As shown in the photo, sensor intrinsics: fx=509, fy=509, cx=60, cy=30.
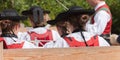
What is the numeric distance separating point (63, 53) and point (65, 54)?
0.02 meters

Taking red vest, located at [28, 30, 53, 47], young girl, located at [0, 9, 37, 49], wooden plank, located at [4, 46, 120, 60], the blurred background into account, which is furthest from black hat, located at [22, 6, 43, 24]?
the blurred background

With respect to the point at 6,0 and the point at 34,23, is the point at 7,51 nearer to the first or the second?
the point at 34,23

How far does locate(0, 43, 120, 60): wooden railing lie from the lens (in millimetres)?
3023

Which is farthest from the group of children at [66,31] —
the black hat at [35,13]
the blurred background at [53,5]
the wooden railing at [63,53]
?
the blurred background at [53,5]

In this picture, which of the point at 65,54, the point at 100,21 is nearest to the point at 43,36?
the point at 100,21

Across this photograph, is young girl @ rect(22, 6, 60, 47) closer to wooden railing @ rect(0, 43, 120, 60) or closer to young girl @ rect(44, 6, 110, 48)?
young girl @ rect(44, 6, 110, 48)

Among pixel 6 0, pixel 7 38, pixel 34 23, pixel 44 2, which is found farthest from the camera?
pixel 44 2

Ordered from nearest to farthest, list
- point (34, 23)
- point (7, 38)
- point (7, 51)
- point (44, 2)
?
1. point (7, 51)
2. point (7, 38)
3. point (34, 23)
4. point (44, 2)

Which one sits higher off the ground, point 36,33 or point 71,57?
point 71,57

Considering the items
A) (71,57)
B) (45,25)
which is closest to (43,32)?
(45,25)

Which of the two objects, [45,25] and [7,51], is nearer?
[7,51]

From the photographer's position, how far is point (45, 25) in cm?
573

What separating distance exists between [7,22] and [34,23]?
1.19m

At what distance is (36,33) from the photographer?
18.7ft
